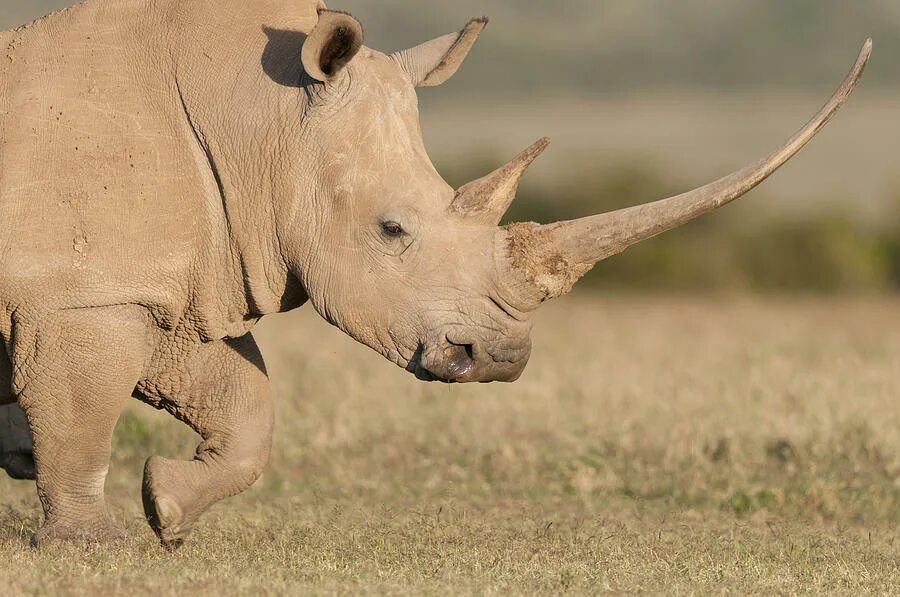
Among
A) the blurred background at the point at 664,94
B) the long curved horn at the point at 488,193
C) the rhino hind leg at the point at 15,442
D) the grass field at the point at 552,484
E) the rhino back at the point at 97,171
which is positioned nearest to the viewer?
the grass field at the point at 552,484

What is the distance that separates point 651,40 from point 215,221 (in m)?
77.9

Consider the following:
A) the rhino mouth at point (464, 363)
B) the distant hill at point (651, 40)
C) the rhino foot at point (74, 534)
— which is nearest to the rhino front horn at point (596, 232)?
the rhino mouth at point (464, 363)

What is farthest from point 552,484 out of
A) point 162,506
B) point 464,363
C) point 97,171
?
point 97,171

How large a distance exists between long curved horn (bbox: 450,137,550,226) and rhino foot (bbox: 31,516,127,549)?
1710 mm

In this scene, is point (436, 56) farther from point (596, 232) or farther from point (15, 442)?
point (15, 442)

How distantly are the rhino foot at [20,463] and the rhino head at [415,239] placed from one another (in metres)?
1.77

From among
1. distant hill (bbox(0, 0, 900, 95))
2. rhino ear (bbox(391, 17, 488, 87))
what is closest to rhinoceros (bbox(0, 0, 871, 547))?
rhino ear (bbox(391, 17, 488, 87))

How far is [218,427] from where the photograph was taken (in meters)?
7.27

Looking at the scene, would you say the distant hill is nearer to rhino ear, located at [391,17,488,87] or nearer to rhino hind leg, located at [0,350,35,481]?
rhino hind leg, located at [0,350,35,481]

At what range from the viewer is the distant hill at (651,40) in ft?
249

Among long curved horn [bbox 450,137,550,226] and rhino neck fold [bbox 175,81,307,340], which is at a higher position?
long curved horn [bbox 450,137,550,226]

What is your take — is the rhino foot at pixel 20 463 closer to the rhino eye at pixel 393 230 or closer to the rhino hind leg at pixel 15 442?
the rhino hind leg at pixel 15 442

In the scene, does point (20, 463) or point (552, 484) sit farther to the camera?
point (552, 484)

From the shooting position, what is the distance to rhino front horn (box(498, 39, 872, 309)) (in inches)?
259
